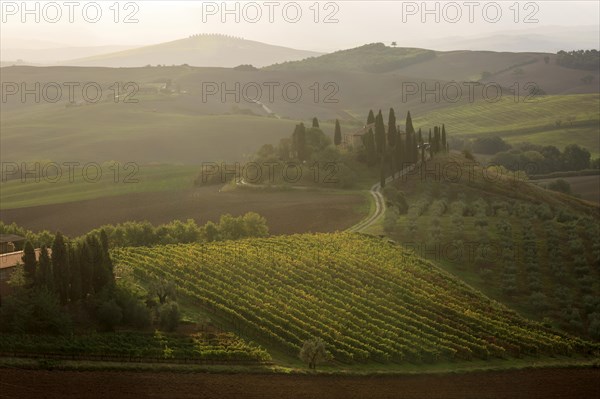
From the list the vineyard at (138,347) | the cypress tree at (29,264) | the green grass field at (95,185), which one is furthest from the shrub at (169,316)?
the green grass field at (95,185)

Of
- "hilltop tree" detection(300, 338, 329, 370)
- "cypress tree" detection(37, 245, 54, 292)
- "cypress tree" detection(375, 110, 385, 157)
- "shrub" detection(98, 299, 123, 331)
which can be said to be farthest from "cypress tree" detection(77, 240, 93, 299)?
"cypress tree" detection(375, 110, 385, 157)

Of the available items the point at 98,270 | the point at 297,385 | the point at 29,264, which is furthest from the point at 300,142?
the point at 297,385

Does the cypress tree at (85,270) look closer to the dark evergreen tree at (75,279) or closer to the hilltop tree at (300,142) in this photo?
the dark evergreen tree at (75,279)

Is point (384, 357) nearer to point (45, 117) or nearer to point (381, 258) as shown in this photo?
point (381, 258)

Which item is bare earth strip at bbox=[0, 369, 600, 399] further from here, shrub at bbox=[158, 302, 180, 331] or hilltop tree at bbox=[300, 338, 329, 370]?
shrub at bbox=[158, 302, 180, 331]

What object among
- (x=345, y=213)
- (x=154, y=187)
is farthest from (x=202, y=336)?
(x=154, y=187)

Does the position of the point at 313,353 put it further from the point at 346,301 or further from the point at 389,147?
the point at 389,147
